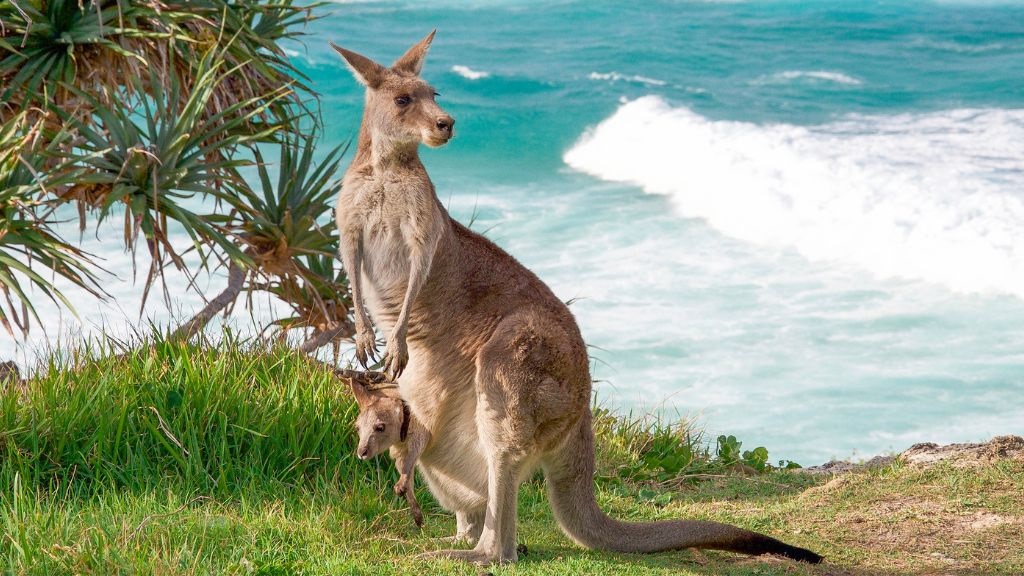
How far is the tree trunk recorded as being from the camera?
303 inches

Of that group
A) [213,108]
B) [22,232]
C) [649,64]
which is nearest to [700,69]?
[649,64]

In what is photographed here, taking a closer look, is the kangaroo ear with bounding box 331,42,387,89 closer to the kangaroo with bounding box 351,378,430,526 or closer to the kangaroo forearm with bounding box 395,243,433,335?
the kangaroo forearm with bounding box 395,243,433,335

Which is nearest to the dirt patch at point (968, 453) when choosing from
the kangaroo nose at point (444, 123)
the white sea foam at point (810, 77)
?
the kangaroo nose at point (444, 123)

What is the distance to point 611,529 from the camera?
505 cm

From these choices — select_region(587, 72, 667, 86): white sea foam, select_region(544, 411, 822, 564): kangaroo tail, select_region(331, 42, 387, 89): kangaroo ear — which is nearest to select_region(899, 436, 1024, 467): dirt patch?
select_region(544, 411, 822, 564): kangaroo tail

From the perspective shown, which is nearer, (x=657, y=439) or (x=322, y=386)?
(x=322, y=386)

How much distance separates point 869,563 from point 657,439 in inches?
100.0

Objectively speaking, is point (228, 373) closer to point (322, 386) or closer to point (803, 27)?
point (322, 386)

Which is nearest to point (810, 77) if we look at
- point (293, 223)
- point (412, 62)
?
point (293, 223)

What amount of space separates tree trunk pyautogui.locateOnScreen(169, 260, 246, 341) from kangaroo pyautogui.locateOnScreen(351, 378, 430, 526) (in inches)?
106

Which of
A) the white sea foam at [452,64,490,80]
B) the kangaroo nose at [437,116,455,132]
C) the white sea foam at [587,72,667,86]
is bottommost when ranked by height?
the kangaroo nose at [437,116,455,132]

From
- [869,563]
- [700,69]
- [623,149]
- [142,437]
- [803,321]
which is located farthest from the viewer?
[700,69]

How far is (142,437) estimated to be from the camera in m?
5.93

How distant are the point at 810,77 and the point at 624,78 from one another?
17.2 ft
